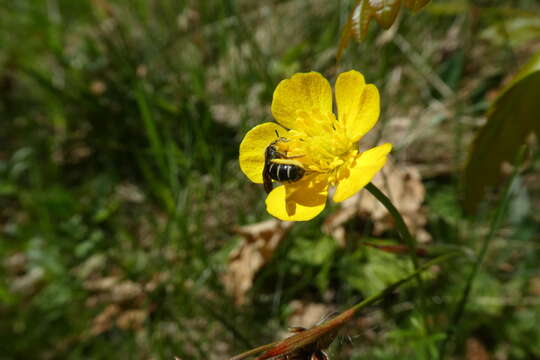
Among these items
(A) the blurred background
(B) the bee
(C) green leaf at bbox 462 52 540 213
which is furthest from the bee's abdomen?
(C) green leaf at bbox 462 52 540 213

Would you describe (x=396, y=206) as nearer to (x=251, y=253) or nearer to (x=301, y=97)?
(x=251, y=253)

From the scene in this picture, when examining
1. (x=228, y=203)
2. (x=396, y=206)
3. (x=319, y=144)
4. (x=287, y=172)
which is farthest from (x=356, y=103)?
(x=228, y=203)

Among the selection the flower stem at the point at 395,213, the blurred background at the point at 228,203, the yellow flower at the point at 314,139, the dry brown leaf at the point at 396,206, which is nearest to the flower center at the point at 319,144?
the yellow flower at the point at 314,139

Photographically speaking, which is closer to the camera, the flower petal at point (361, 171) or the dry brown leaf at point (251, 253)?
the flower petal at point (361, 171)

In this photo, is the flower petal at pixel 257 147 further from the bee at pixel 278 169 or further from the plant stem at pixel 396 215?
the plant stem at pixel 396 215

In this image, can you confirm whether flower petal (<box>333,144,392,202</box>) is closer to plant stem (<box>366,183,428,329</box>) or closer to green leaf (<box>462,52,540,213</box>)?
plant stem (<box>366,183,428,329</box>)

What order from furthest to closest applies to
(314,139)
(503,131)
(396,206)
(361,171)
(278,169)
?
1. (396,206)
2. (503,131)
3. (314,139)
4. (278,169)
5. (361,171)

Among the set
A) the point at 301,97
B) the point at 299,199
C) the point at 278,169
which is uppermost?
the point at 301,97
